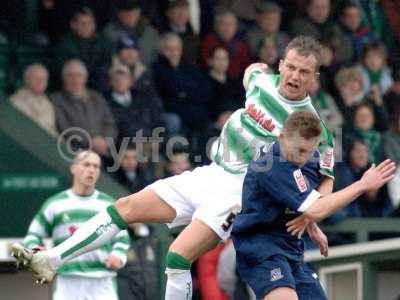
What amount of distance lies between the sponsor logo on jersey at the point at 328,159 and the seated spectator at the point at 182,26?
566 cm

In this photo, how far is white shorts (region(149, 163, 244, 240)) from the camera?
11.1 meters

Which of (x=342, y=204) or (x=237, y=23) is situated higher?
(x=237, y=23)

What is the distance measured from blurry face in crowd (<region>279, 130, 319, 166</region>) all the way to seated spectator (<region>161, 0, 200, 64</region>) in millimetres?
6264

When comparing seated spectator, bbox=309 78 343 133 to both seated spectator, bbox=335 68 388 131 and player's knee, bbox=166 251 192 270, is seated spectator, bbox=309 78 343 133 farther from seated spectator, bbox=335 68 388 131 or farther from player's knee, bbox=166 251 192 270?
player's knee, bbox=166 251 192 270

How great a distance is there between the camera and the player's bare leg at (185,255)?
11.1 m

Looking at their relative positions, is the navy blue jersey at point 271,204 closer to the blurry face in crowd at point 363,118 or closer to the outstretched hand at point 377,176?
the outstretched hand at point 377,176

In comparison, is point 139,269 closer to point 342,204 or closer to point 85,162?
point 85,162

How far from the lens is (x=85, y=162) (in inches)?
553

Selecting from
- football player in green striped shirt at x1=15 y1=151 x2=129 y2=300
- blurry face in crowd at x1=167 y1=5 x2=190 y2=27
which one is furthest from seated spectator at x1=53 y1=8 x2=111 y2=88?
football player in green striped shirt at x1=15 y1=151 x2=129 y2=300

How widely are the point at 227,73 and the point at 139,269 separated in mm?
2692

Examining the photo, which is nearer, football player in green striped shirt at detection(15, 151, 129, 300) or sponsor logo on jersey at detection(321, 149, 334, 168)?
sponsor logo on jersey at detection(321, 149, 334, 168)

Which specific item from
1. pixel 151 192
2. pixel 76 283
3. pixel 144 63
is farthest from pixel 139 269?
pixel 151 192

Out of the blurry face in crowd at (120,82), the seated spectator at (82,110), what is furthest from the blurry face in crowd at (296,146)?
the blurry face in crowd at (120,82)

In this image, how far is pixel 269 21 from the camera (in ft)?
56.5
